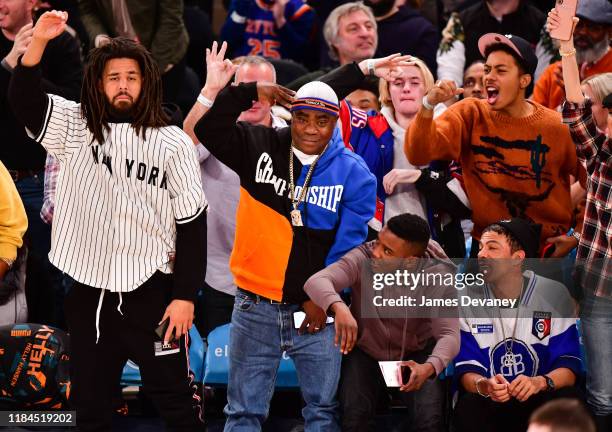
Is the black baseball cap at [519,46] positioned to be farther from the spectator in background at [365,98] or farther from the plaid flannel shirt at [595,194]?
the spectator in background at [365,98]

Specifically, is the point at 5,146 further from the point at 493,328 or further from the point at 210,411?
Answer: the point at 493,328

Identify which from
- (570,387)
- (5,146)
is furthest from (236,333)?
(5,146)

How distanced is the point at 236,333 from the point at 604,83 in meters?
2.35

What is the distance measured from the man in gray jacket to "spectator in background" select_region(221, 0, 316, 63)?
9.59ft

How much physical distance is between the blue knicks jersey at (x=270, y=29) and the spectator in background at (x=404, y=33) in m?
0.53

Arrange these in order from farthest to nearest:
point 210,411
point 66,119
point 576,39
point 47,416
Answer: point 576,39, point 210,411, point 47,416, point 66,119

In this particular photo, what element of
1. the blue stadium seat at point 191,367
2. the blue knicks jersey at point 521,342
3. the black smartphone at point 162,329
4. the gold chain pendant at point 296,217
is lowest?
the blue stadium seat at point 191,367

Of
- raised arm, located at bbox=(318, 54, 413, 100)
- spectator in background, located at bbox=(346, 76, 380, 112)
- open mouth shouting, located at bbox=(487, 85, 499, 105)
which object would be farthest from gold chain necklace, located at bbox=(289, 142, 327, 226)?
spectator in background, located at bbox=(346, 76, 380, 112)

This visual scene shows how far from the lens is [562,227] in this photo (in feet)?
19.1

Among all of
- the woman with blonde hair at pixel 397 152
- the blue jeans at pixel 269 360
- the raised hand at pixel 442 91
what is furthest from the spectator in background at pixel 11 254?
the raised hand at pixel 442 91

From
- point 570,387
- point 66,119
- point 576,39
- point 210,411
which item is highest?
point 576,39

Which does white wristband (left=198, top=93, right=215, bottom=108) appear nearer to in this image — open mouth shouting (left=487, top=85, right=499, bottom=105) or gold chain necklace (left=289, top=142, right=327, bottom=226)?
gold chain necklace (left=289, top=142, right=327, bottom=226)

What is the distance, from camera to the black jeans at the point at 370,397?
16.9 feet

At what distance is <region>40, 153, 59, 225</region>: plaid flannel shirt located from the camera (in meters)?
5.83
